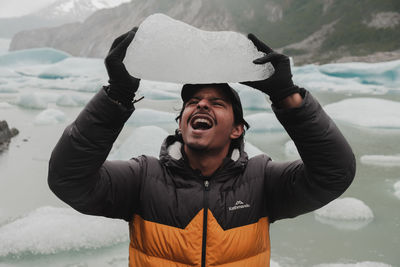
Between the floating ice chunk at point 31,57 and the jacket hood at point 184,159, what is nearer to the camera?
the jacket hood at point 184,159

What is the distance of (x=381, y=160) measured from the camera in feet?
17.0

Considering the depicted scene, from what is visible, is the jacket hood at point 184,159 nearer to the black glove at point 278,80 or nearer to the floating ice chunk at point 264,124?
the black glove at point 278,80

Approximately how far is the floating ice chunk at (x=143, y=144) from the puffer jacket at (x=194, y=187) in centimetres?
292

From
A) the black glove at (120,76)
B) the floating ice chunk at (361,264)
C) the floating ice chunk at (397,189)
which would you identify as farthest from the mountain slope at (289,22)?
the black glove at (120,76)

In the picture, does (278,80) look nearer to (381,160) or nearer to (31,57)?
(381,160)

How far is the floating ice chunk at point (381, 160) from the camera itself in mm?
5004

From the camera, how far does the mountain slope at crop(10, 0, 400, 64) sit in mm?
40250

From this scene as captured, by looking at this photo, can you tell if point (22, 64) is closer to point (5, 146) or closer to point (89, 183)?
point (5, 146)

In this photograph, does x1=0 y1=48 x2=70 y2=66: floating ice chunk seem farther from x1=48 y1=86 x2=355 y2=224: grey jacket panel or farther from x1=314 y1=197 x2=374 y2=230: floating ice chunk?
x1=48 y1=86 x2=355 y2=224: grey jacket panel

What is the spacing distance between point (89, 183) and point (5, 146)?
5579 mm

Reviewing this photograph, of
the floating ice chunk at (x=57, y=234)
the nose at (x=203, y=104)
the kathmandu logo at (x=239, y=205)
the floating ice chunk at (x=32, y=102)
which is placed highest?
the nose at (x=203, y=104)

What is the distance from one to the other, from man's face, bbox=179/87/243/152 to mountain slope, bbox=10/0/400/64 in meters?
35.5

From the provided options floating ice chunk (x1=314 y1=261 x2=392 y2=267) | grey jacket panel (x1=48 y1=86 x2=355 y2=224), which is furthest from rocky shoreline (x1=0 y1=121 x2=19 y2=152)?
grey jacket panel (x1=48 y1=86 x2=355 y2=224)

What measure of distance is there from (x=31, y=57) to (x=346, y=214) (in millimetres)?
28883
